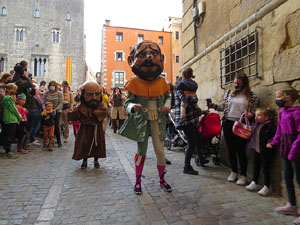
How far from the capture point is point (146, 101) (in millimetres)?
3240

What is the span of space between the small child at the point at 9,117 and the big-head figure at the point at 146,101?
3253 mm

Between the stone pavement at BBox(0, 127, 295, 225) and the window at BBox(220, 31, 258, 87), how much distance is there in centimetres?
187

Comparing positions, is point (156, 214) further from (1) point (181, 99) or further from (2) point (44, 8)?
(2) point (44, 8)

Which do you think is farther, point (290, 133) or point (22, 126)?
point (22, 126)

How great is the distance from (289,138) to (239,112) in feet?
3.50

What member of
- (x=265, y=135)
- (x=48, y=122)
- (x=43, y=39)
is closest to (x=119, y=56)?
(x=43, y=39)

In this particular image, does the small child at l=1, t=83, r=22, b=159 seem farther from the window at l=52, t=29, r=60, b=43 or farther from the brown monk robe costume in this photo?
the window at l=52, t=29, r=60, b=43

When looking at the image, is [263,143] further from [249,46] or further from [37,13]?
[37,13]

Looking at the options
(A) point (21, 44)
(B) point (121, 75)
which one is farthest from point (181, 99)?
(A) point (21, 44)

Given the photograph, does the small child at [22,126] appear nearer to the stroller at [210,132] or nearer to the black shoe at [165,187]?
the black shoe at [165,187]

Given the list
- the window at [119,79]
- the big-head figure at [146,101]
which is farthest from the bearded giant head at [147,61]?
the window at [119,79]

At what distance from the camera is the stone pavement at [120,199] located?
2.42 m

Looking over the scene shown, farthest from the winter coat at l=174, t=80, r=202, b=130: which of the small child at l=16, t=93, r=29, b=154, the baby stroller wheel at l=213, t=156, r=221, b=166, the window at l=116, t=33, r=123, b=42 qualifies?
the window at l=116, t=33, r=123, b=42

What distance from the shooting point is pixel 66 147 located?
643 centimetres
